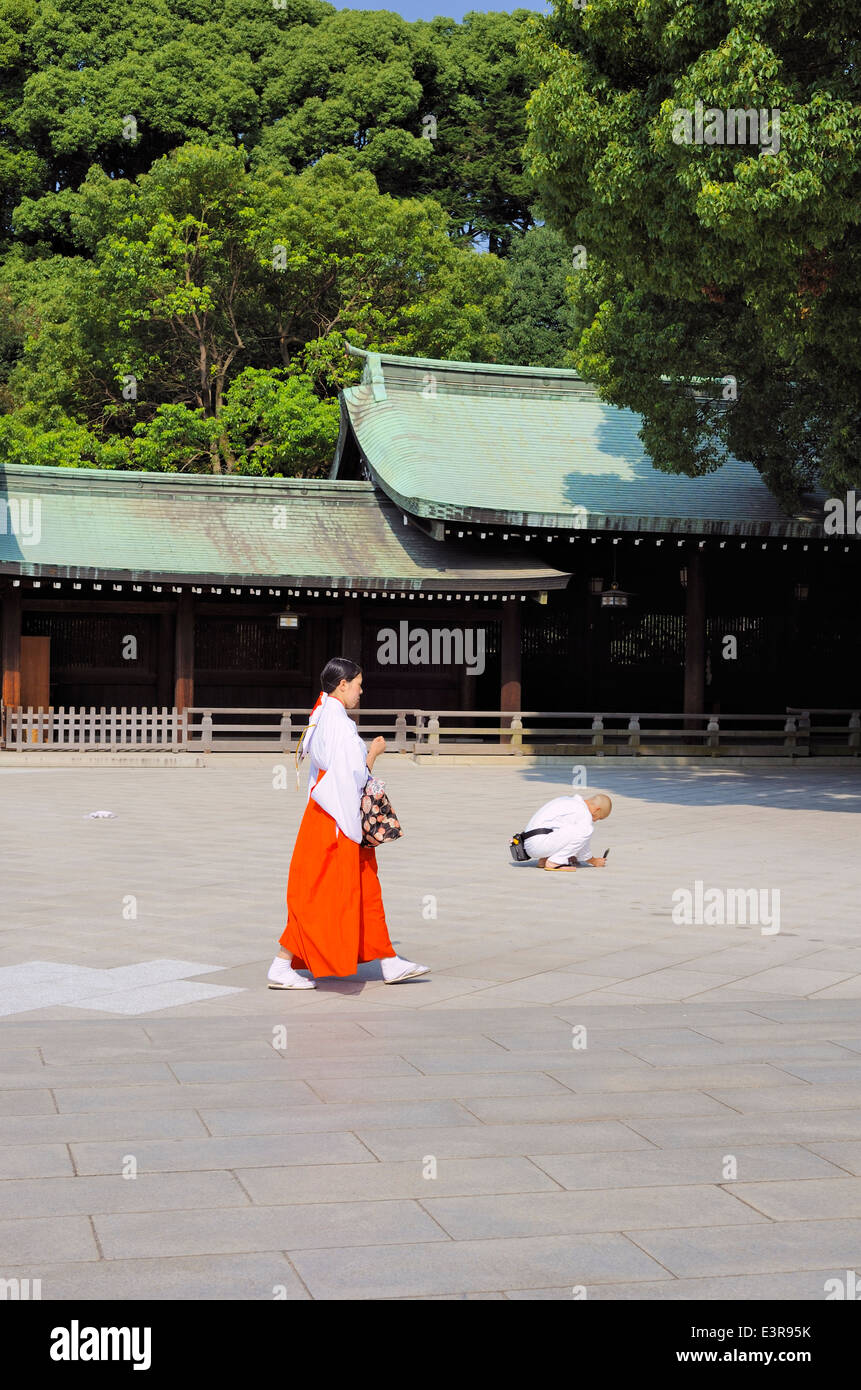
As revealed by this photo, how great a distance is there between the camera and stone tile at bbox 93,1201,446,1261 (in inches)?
149

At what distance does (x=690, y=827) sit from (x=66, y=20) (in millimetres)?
46183

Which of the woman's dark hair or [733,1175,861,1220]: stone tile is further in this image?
the woman's dark hair

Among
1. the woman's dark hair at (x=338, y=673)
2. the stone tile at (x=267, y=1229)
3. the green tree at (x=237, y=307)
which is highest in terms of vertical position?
the green tree at (x=237, y=307)

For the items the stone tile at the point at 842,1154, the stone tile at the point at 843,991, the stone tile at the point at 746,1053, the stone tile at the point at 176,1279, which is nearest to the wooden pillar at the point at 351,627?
the stone tile at the point at 843,991

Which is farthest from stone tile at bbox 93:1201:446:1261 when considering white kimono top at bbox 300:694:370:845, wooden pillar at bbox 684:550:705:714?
wooden pillar at bbox 684:550:705:714

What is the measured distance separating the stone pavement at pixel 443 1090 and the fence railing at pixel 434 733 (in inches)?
497

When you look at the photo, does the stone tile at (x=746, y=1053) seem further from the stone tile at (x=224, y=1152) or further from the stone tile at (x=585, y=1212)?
the stone tile at (x=224, y=1152)

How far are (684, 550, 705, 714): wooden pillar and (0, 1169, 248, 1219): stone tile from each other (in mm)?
22528

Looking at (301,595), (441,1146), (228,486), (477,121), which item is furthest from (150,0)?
(441,1146)

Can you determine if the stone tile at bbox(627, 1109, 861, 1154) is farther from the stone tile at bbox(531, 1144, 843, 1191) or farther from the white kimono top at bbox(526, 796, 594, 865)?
the white kimono top at bbox(526, 796, 594, 865)

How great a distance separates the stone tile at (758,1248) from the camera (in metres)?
3.67

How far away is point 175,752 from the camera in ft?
79.2

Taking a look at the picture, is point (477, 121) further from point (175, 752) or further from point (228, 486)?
point (175, 752)

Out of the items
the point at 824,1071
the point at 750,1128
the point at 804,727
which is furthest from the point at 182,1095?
the point at 804,727
